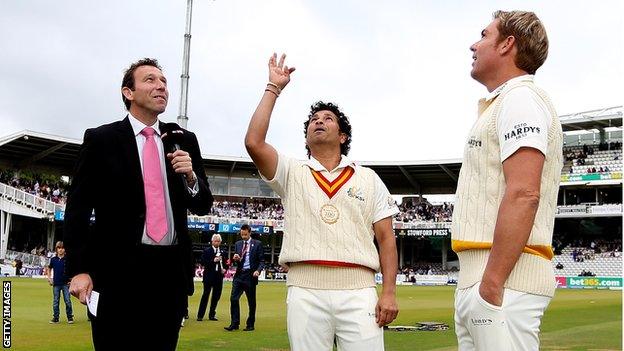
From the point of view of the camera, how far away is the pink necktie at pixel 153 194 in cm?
355

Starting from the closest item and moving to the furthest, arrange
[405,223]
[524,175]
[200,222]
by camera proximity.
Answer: [524,175] < [200,222] < [405,223]

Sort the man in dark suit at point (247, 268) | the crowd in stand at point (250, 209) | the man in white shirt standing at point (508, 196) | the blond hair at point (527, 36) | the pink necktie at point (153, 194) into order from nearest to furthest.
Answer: the man in white shirt standing at point (508, 196) → the blond hair at point (527, 36) → the pink necktie at point (153, 194) → the man in dark suit at point (247, 268) → the crowd in stand at point (250, 209)

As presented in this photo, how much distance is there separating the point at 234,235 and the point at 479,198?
197 ft

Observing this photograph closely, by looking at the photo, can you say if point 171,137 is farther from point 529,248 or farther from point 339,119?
point 529,248

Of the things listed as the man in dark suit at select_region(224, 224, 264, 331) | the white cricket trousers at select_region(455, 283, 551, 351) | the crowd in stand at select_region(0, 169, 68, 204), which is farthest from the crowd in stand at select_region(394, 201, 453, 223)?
the white cricket trousers at select_region(455, 283, 551, 351)

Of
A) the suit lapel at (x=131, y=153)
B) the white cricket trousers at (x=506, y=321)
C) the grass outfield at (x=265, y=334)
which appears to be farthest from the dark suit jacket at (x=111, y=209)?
the grass outfield at (x=265, y=334)

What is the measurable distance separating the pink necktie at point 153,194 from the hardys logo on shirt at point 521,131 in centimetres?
187

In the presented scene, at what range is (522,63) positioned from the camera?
9.76ft

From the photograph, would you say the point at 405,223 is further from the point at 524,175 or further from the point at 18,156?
the point at 524,175

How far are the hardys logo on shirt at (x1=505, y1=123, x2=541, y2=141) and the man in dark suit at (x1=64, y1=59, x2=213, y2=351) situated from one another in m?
1.66

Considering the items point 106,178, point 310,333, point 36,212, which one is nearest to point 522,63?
point 310,333

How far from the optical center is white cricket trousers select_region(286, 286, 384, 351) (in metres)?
3.82

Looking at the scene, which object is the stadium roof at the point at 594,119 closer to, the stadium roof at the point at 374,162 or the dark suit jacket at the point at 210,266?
the stadium roof at the point at 374,162

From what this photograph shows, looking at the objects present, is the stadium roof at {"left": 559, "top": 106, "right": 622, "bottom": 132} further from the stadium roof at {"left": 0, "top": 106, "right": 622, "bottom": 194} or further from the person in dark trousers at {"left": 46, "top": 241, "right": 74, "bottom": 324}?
the person in dark trousers at {"left": 46, "top": 241, "right": 74, "bottom": 324}
